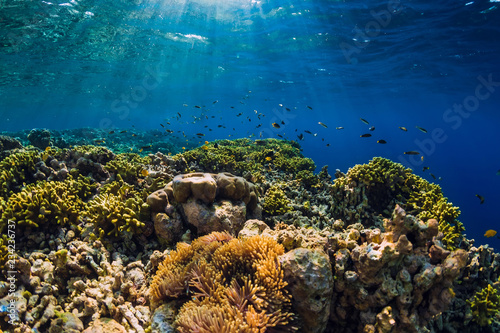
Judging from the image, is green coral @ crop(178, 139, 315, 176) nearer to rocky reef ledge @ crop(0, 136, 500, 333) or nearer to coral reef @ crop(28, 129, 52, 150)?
rocky reef ledge @ crop(0, 136, 500, 333)

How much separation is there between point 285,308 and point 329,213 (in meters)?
4.74

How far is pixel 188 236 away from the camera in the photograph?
18.1 ft

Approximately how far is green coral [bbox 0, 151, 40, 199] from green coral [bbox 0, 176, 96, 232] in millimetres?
1020

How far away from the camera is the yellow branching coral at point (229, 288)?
292 centimetres

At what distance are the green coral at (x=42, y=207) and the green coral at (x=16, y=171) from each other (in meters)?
1.02

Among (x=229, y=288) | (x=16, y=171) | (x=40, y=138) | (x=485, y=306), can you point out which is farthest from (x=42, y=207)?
(x=40, y=138)

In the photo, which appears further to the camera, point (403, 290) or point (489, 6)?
point (489, 6)

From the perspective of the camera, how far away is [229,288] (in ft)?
10.8

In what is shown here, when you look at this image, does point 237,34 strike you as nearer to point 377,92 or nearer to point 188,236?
point 188,236

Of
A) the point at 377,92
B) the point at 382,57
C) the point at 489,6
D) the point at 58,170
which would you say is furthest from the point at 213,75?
the point at 58,170

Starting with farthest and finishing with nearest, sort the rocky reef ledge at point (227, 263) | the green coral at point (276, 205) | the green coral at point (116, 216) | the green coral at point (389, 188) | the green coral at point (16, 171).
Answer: the green coral at point (276, 205), the green coral at point (389, 188), the green coral at point (16, 171), the green coral at point (116, 216), the rocky reef ledge at point (227, 263)

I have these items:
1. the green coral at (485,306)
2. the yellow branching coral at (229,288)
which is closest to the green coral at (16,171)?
the yellow branching coral at (229,288)

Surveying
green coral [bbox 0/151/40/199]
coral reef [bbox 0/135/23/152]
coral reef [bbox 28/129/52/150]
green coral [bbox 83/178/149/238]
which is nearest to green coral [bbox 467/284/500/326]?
green coral [bbox 83/178/149/238]

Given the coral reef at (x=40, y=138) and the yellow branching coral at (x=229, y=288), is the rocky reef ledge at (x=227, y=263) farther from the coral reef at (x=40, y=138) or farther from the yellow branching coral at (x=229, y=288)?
the coral reef at (x=40, y=138)
